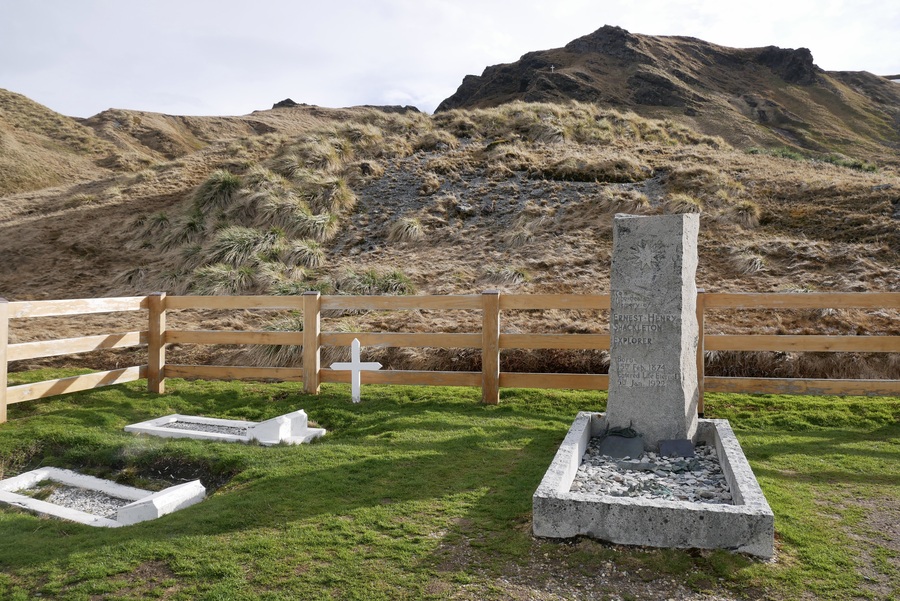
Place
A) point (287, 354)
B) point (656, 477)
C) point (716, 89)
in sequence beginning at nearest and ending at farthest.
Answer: point (656, 477)
point (287, 354)
point (716, 89)

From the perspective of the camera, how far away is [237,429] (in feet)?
23.4

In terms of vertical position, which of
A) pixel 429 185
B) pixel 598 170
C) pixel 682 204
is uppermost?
pixel 598 170

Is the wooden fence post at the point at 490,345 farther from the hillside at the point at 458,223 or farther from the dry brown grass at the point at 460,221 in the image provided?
the dry brown grass at the point at 460,221

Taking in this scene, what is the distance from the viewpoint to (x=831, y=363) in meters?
9.53

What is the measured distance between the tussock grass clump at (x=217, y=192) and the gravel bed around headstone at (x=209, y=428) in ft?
45.6

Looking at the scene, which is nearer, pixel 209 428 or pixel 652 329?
pixel 652 329

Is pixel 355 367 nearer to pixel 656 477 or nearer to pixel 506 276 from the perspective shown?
pixel 656 477

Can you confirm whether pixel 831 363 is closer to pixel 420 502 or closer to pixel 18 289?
pixel 420 502

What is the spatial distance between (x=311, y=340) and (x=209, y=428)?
189cm

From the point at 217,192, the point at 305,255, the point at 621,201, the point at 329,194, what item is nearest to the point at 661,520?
the point at 305,255

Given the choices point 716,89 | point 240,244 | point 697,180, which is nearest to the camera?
point 240,244

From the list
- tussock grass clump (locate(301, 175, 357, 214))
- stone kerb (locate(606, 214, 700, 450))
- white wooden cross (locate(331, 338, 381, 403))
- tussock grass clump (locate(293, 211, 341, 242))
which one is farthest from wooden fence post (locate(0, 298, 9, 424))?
tussock grass clump (locate(301, 175, 357, 214))

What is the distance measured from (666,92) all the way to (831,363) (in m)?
49.5

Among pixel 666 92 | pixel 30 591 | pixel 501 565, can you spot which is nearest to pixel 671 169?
pixel 501 565
